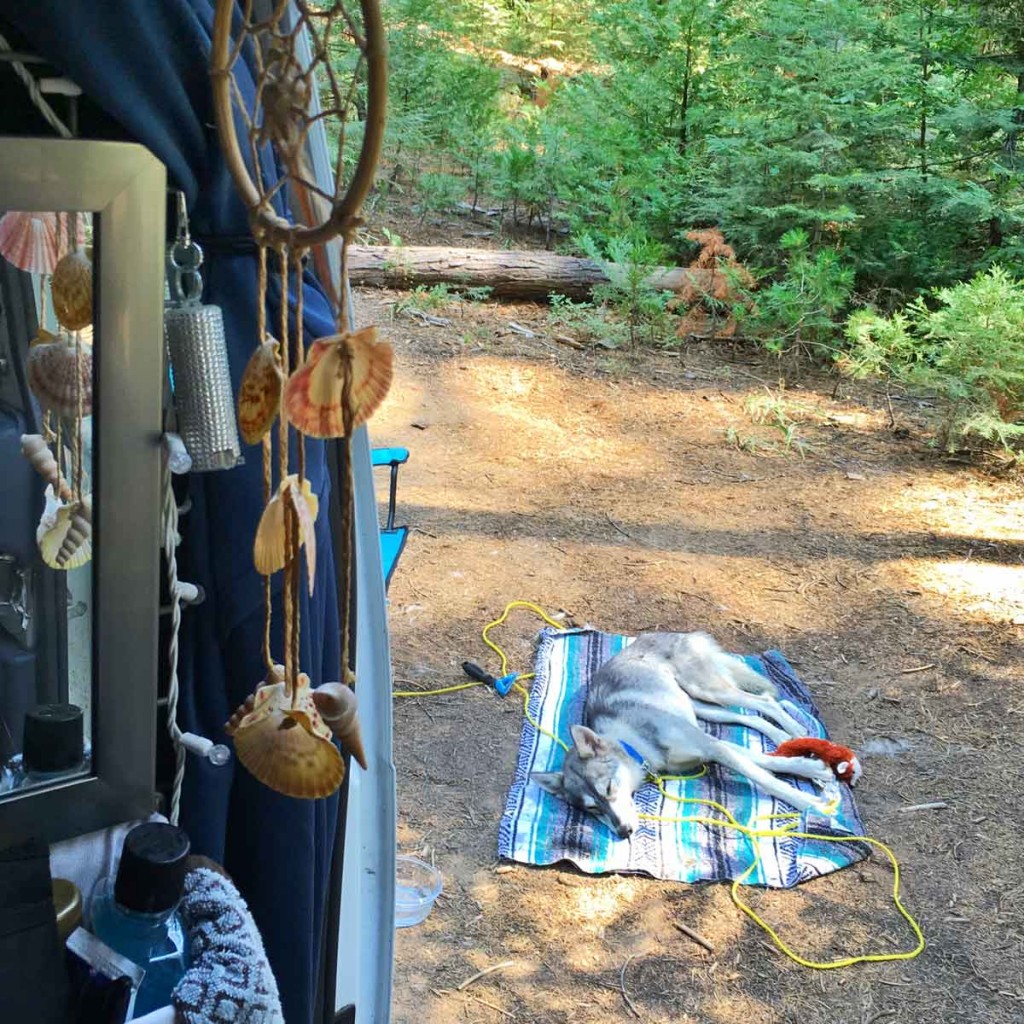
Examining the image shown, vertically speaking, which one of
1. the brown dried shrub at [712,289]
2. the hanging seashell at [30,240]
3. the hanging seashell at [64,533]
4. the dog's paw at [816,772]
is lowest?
the dog's paw at [816,772]

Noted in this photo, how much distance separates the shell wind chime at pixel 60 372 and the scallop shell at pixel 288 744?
14.2 inches

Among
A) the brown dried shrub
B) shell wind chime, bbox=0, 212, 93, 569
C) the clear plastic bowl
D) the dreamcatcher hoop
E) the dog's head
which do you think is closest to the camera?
the dreamcatcher hoop

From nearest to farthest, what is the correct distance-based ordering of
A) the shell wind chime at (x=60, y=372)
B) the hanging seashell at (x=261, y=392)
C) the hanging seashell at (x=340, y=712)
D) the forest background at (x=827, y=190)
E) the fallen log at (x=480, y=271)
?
1. the hanging seashell at (x=261, y=392)
2. the hanging seashell at (x=340, y=712)
3. the shell wind chime at (x=60, y=372)
4. the forest background at (x=827, y=190)
5. the fallen log at (x=480, y=271)

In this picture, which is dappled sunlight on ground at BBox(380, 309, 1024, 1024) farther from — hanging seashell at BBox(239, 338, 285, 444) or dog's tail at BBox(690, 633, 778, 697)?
hanging seashell at BBox(239, 338, 285, 444)

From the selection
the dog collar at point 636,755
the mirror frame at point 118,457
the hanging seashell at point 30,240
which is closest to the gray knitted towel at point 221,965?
the mirror frame at point 118,457

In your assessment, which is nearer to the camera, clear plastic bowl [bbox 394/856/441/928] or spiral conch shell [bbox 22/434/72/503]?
spiral conch shell [bbox 22/434/72/503]

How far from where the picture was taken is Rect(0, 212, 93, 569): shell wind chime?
3.86 ft

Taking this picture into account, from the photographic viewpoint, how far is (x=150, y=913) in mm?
1203

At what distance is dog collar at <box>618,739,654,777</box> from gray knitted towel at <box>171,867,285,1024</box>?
336cm

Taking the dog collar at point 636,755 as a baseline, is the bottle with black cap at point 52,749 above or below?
above

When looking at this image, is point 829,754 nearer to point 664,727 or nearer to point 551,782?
point 664,727

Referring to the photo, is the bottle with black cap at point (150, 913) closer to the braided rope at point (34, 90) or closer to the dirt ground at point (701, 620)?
the braided rope at point (34, 90)

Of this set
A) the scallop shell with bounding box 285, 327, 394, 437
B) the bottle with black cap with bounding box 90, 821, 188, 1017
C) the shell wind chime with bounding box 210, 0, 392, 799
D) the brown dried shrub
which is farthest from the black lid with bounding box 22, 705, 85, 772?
the brown dried shrub

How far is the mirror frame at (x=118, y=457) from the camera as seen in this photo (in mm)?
1111
